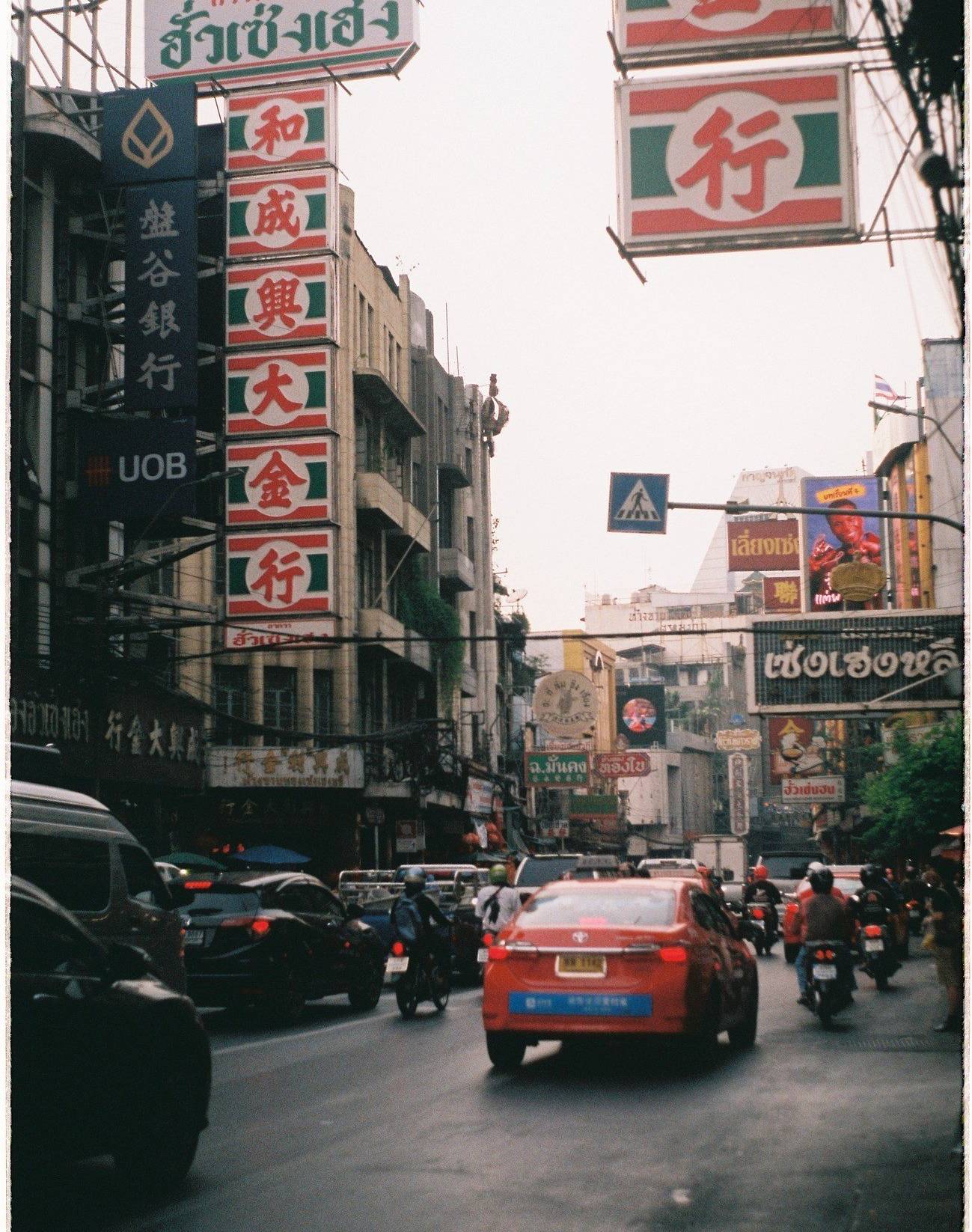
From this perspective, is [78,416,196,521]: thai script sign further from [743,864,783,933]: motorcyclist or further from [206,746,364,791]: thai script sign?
[743,864,783,933]: motorcyclist

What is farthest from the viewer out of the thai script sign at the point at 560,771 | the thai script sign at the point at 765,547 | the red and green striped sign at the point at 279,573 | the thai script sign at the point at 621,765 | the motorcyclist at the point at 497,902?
the thai script sign at the point at 765,547

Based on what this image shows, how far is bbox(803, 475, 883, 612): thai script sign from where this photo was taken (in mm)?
64938

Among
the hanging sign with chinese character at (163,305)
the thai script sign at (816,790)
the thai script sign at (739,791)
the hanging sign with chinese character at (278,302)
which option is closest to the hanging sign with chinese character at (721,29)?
the hanging sign with chinese character at (278,302)

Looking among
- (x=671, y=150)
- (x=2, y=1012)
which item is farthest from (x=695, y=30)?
(x=2, y=1012)

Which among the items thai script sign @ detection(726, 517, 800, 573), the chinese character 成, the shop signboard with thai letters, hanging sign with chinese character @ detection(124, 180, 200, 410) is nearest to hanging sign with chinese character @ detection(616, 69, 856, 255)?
the chinese character 成

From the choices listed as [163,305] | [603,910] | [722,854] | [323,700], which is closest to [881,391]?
[722,854]

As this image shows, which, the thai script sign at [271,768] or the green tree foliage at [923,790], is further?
the thai script sign at [271,768]

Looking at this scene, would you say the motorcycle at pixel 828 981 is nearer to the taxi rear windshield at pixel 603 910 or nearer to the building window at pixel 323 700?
the taxi rear windshield at pixel 603 910

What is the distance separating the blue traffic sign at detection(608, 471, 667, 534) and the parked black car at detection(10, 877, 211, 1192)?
12.6 metres

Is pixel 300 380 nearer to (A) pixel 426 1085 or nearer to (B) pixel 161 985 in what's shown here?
(A) pixel 426 1085

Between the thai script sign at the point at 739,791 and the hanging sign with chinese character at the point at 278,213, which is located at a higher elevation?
the hanging sign with chinese character at the point at 278,213

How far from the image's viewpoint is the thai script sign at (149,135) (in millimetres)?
28328

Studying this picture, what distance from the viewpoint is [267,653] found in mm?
42188

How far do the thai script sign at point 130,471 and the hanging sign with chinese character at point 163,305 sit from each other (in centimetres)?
56
